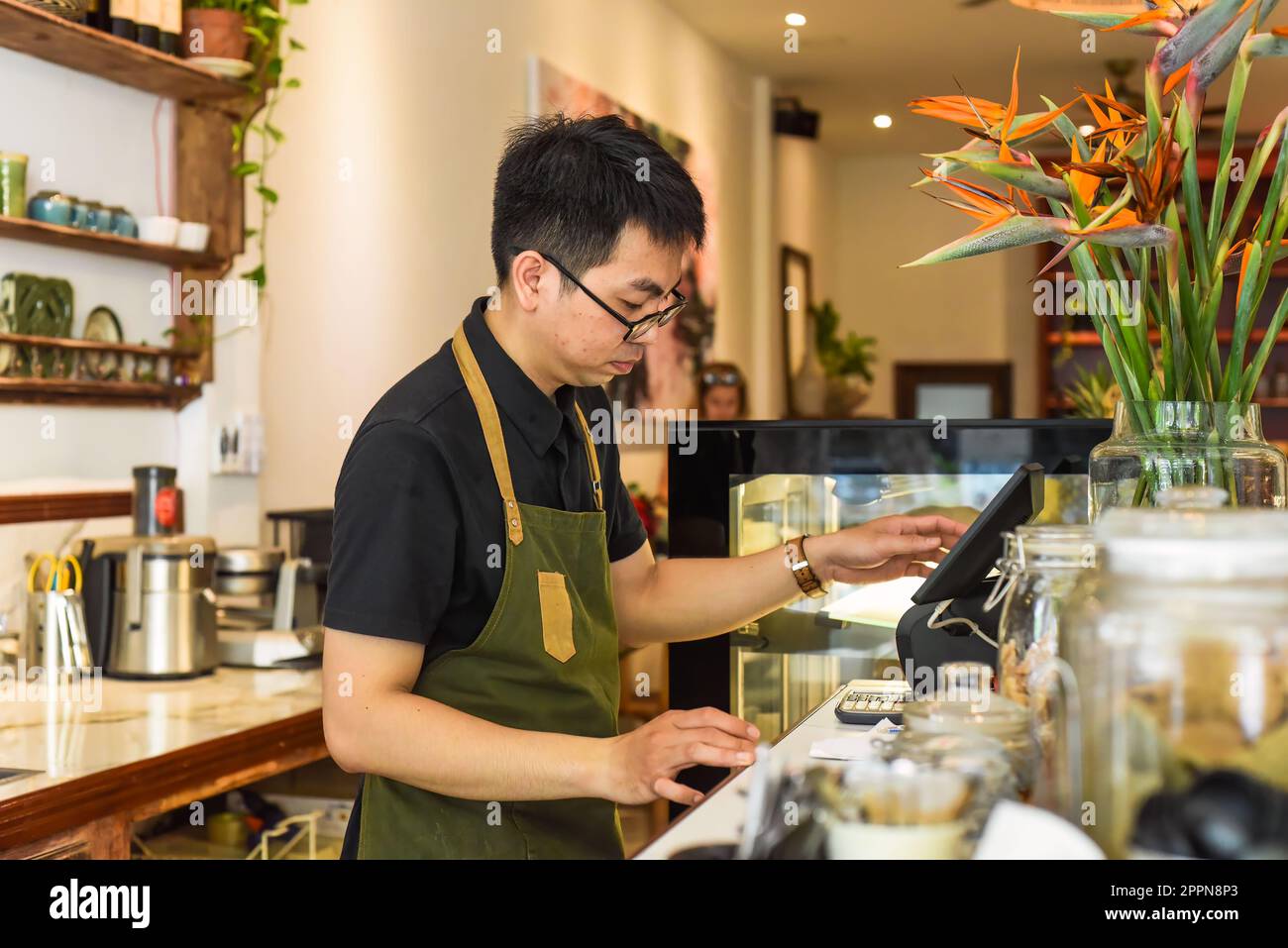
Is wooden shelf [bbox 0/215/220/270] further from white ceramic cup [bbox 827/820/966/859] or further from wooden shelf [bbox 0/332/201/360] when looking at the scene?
white ceramic cup [bbox 827/820/966/859]

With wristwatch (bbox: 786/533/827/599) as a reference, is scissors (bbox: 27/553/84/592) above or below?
below

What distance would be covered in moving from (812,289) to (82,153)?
6.81m

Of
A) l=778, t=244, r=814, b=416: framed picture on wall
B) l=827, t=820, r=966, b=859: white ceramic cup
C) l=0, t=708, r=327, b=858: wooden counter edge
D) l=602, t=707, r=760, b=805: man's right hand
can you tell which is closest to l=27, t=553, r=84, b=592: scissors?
l=0, t=708, r=327, b=858: wooden counter edge

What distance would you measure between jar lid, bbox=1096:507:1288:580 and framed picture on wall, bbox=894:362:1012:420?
32.0 ft

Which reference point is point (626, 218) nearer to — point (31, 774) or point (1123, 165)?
point (1123, 165)

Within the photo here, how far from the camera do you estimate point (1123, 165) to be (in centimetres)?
106

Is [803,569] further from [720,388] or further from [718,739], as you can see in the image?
[720,388]

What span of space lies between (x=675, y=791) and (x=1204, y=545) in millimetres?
509

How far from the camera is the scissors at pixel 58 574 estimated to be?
8.74 ft

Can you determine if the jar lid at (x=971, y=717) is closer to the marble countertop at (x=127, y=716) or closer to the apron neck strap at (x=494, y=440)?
the apron neck strap at (x=494, y=440)

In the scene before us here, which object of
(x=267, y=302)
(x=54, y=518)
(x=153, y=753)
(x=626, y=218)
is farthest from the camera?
(x=267, y=302)

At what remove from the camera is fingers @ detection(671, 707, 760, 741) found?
1091mm

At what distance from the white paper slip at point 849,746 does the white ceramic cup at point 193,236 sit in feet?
7.87

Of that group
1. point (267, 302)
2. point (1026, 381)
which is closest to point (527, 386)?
point (267, 302)
